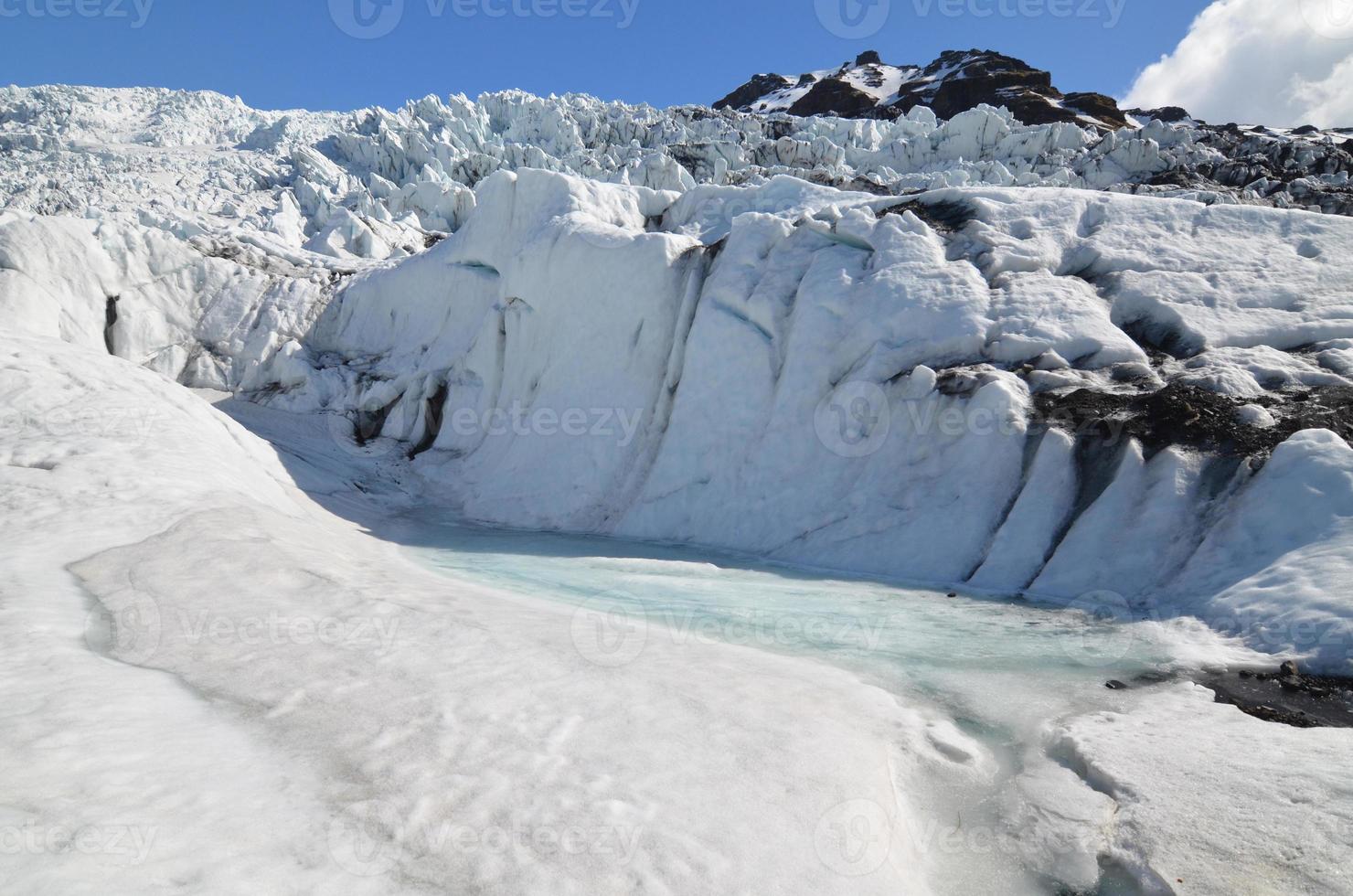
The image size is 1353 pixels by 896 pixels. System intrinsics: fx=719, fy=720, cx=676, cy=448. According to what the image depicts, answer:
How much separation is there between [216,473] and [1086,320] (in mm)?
11813

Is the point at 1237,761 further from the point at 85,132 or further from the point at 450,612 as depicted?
the point at 85,132

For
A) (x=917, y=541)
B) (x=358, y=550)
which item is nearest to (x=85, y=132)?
(x=358, y=550)

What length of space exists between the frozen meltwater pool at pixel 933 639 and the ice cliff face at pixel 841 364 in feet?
2.25

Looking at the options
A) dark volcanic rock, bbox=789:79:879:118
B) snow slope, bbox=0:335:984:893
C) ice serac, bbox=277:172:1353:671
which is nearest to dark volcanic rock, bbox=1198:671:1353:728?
ice serac, bbox=277:172:1353:671

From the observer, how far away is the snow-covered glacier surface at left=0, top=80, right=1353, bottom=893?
331 cm

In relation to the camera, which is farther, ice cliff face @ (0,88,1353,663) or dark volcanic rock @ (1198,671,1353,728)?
ice cliff face @ (0,88,1353,663)

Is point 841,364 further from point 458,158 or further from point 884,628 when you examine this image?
point 458,158

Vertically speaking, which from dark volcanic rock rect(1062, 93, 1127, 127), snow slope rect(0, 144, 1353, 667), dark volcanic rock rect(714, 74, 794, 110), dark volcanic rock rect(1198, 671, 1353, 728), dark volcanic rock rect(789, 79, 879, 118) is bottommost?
dark volcanic rock rect(1198, 671, 1353, 728)

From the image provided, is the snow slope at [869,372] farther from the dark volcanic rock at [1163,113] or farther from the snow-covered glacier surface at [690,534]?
the dark volcanic rock at [1163,113]

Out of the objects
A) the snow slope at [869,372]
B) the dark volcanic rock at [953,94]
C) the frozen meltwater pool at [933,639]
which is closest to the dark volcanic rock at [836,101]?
the dark volcanic rock at [953,94]

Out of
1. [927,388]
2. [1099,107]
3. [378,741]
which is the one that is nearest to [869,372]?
[927,388]

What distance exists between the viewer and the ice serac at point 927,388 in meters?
7.46

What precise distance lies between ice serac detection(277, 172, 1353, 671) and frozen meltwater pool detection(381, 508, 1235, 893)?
2.50 feet

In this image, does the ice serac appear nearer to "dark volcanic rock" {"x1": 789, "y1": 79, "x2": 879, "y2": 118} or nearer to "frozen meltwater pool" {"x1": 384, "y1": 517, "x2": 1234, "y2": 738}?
"frozen meltwater pool" {"x1": 384, "y1": 517, "x2": 1234, "y2": 738}
